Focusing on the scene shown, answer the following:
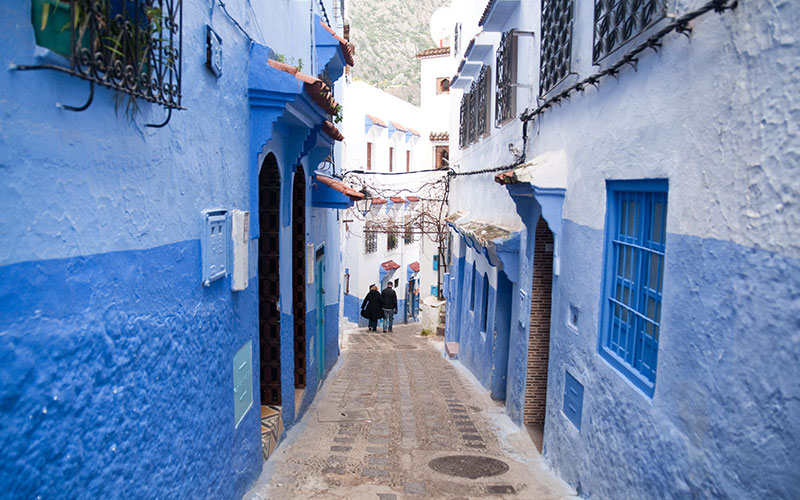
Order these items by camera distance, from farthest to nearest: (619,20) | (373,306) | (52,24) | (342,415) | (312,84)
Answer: (373,306), (342,415), (312,84), (619,20), (52,24)

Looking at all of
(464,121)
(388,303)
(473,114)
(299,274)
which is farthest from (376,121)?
(299,274)

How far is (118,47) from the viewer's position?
123 inches

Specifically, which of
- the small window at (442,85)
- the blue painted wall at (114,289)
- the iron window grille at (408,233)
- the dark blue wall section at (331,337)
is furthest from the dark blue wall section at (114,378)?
the small window at (442,85)

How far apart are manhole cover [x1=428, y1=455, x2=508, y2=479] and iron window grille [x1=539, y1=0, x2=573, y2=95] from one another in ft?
14.3

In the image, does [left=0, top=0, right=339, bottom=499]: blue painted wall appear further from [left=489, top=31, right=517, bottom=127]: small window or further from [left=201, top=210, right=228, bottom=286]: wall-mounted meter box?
[left=489, top=31, right=517, bottom=127]: small window

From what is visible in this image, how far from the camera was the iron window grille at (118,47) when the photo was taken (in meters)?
2.72

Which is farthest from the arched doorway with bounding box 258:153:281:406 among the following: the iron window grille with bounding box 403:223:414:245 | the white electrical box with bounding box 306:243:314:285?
the iron window grille with bounding box 403:223:414:245

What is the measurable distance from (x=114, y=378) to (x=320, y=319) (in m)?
8.90

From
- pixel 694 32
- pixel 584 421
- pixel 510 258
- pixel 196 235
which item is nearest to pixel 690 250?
pixel 694 32

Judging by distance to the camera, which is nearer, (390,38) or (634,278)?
(634,278)

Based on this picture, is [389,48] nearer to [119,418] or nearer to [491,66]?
[491,66]

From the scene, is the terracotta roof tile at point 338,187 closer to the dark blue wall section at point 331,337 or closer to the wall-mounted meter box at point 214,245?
the dark blue wall section at point 331,337

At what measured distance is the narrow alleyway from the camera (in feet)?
21.1

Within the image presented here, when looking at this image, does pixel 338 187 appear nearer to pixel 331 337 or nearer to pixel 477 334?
pixel 331 337
